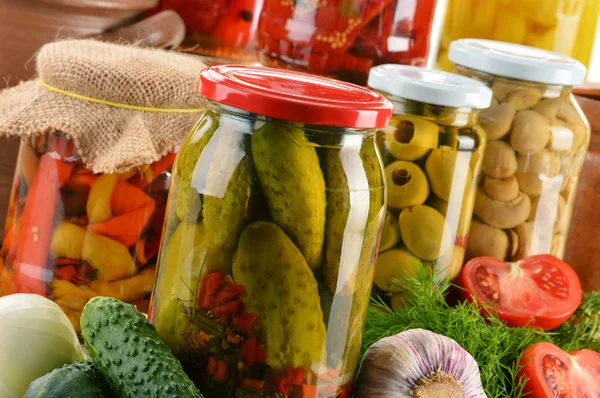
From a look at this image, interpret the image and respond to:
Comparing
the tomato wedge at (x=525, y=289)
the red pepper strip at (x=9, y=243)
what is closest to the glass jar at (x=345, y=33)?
the tomato wedge at (x=525, y=289)

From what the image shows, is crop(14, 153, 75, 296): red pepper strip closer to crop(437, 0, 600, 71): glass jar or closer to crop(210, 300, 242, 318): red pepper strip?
crop(210, 300, 242, 318): red pepper strip

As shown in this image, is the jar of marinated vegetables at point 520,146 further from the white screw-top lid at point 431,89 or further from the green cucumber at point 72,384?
the green cucumber at point 72,384

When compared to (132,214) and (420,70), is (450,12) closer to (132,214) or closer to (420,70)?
(420,70)

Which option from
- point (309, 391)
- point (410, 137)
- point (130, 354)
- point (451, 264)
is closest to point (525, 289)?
point (451, 264)

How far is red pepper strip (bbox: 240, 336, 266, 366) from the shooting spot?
606 mm

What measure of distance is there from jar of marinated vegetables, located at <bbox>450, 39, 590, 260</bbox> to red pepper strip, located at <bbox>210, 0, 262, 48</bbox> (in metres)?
0.31

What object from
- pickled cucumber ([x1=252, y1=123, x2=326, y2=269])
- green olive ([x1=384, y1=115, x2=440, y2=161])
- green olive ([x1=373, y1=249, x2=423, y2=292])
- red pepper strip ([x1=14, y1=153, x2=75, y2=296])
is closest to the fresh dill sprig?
green olive ([x1=373, y1=249, x2=423, y2=292])

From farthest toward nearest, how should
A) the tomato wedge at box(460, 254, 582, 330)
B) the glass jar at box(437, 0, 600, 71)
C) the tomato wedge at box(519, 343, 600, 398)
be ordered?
the glass jar at box(437, 0, 600, 71)
the tomato wedge at box(460, 254, 582, 330)
the tomato wedge at box(519, 343, 600, 398)

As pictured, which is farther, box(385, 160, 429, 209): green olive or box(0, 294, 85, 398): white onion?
box(385, 160, 429, 209): green olive

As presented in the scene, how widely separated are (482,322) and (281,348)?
0.28 metres

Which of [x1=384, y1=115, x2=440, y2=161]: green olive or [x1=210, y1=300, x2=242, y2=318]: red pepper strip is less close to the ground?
[x1=384, y1=115, x2=440, y2=161]: green olive

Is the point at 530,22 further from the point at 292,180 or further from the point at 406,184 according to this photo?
the point at 292,180

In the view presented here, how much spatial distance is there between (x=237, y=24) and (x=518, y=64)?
404 millimetres

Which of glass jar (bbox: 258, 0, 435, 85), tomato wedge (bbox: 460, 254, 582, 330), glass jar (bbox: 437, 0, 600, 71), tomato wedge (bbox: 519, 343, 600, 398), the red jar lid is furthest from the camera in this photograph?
glass jar (bbox: 437, 0, 600, 71)
